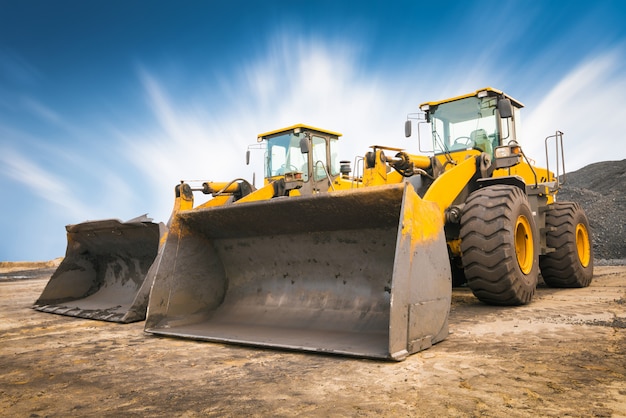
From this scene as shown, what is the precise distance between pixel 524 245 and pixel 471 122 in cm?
207

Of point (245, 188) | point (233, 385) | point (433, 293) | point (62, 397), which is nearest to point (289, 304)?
point (433, 293)

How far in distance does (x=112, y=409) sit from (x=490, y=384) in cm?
176

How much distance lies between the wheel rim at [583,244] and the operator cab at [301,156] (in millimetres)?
3998

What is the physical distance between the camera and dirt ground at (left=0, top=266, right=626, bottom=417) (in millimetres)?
2340

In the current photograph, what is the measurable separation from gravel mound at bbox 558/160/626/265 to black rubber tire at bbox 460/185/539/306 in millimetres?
7610

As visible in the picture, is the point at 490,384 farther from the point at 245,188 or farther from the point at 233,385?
the point at 245,188

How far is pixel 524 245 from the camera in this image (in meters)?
5.79

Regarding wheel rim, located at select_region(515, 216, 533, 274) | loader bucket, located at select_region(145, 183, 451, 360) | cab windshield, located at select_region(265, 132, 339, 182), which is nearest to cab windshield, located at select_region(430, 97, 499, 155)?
wheel rim, located at select_region(515, 216, 533, 274)

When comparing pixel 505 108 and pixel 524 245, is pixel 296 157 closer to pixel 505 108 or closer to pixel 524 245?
pixel 505 108

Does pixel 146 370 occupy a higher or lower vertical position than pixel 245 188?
lower

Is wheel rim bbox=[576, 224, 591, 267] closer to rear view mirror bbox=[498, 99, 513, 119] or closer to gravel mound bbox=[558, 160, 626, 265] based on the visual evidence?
rear view mirror bbox=[498, 99, 513, 119]

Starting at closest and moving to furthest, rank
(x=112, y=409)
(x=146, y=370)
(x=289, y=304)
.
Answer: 1. (x=112, y=409)
2. (x=146, y=370)
3. (x=289, y=304)

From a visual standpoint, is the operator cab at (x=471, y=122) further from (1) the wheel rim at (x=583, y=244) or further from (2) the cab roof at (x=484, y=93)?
(1) the wheel rim at (x=583, y=244)

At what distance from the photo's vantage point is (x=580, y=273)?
7.32m
